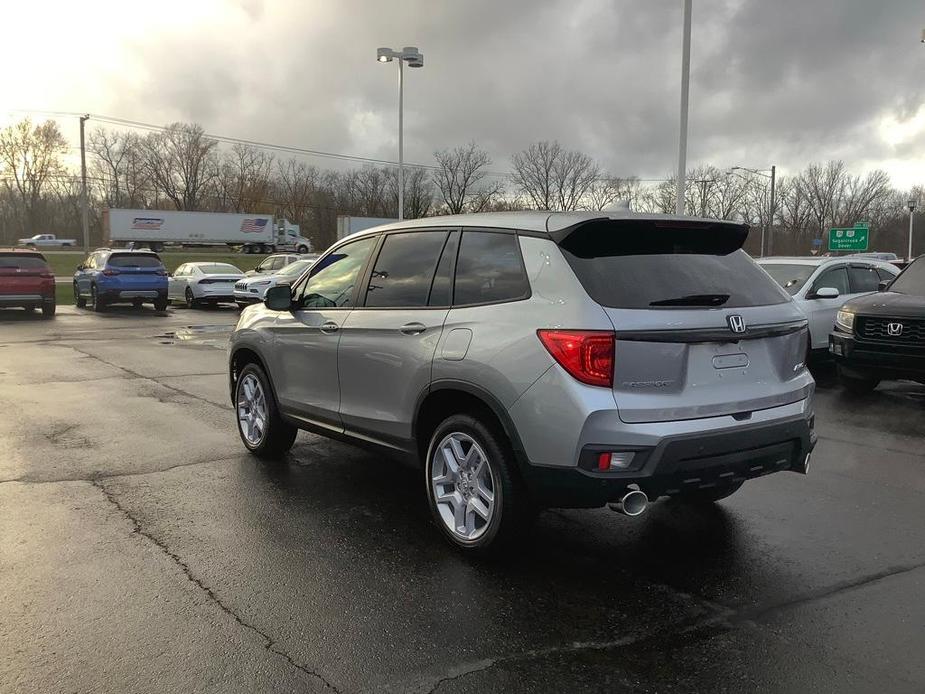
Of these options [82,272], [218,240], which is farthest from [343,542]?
[218,240]

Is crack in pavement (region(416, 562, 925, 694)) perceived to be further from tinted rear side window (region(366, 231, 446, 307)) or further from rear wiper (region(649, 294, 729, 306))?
tinted rear side window (region(366, 231, 446, 307))

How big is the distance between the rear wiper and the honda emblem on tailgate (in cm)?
10

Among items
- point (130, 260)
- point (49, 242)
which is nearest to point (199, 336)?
point (130, 260)

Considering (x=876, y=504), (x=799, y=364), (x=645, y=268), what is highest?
(x=645, y=268)

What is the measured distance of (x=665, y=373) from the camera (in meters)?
3.57

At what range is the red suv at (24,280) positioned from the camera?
62.6 ft

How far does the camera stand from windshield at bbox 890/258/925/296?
9.41 meters

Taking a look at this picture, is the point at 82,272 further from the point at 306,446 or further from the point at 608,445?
the point at 608,445

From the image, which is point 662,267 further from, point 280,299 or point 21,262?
point 21,262

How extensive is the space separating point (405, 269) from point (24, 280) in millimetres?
18360

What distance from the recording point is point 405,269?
4750mm

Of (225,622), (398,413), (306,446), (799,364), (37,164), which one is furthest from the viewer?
(37,164)

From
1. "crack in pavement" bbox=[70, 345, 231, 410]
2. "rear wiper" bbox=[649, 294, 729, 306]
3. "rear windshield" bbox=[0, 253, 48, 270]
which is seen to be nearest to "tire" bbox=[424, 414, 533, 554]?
"rear wiper" bbox=[649, 294, 729, 306]

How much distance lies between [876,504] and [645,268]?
2.79 meters
